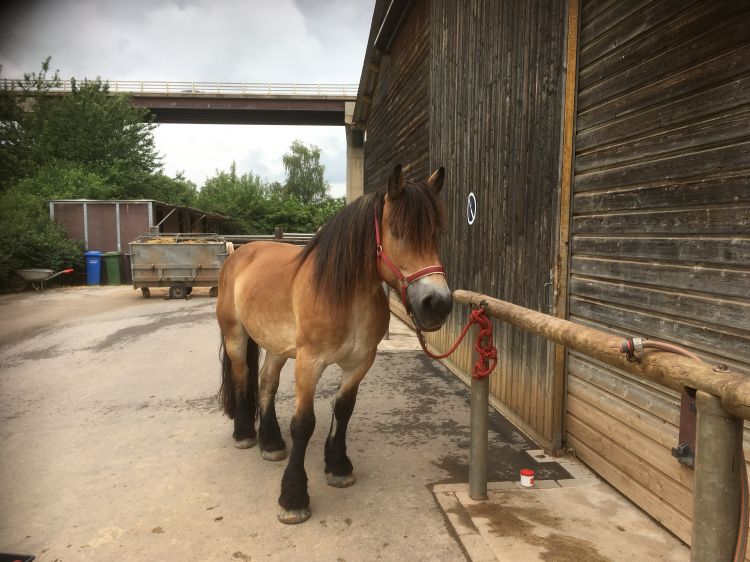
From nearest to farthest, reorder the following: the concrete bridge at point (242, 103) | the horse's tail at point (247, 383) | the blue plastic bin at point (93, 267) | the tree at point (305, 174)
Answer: the horse's tail at point (247, 383) → the blue plastic bin at point (93, 267) → the concrete bridge at point (242, 103) → the tree at point (305, 174)

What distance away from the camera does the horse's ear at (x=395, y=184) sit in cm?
239

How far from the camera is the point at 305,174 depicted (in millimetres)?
49781

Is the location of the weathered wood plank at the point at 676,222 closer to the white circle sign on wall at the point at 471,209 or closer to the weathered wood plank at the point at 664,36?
the weathered wood plank at the point at 664,36

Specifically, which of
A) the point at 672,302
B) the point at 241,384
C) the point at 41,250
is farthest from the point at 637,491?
the point at 41,250

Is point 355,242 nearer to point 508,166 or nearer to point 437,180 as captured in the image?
point 437,180

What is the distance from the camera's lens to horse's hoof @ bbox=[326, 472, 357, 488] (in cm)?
303

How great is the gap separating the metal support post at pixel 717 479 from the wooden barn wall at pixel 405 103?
5.50 m

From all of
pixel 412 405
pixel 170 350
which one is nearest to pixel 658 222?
pixel 412 405

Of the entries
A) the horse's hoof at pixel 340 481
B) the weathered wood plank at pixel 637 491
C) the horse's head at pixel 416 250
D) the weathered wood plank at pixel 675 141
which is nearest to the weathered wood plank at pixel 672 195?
the weathered wood plank at pixel 675 141

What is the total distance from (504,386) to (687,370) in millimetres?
3289

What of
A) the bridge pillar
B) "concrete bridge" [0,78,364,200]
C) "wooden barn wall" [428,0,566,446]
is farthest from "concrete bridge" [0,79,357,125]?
"wooden barn wall" [428,0,566,446]

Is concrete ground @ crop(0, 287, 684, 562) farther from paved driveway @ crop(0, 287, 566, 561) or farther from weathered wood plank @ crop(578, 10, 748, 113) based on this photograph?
weathered wood plank @ crop(578, 10, 748, 113)

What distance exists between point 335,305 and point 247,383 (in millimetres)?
1459

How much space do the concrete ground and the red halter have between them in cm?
124
